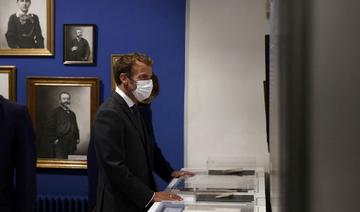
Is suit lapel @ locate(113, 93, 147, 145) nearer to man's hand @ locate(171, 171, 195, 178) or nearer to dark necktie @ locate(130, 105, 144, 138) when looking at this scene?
dark necktie @ locate(130, 105, 144, 138)

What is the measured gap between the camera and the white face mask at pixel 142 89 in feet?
8.52

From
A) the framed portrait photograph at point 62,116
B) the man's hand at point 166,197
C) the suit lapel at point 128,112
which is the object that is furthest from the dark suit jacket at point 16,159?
the framed portrait photograph at point 62,116

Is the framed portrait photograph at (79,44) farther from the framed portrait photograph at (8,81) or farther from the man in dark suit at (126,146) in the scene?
the man in dark suit at (126,146)

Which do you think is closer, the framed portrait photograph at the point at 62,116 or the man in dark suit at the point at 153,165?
the man in dark suit at the point at 153,165

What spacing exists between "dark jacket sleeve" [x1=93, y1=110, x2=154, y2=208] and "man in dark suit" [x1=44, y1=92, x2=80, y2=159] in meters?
1.40

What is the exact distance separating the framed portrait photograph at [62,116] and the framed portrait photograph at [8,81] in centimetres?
13

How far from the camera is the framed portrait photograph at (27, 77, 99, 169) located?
3686mm

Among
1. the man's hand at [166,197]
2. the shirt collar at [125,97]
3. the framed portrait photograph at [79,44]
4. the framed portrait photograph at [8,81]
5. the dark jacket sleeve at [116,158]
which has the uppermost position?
the framed portrait photograph at [79,44]

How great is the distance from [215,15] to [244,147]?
0.96 m

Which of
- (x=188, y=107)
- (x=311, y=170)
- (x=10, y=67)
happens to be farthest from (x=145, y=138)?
(x=311, y=170)

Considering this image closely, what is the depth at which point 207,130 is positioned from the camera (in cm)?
360

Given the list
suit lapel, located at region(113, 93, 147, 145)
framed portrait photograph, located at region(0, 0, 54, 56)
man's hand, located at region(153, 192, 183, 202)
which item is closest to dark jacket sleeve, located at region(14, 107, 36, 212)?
suit lapel, located at region(113, 93, 147, 145)

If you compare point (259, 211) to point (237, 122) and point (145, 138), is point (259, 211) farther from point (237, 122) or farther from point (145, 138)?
point (237, 122)

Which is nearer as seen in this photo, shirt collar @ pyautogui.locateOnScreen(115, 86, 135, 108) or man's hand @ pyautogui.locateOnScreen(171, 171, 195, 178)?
shirt collar @ pyautogui.locateOnScreen(115, 86, 135, 108)
